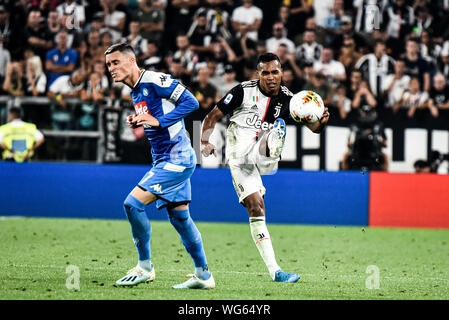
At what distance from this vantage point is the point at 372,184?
44.6 feet

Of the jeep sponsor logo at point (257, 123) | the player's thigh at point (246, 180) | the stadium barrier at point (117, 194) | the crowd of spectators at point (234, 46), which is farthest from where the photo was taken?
the crowd of spectators at point (234, 46)

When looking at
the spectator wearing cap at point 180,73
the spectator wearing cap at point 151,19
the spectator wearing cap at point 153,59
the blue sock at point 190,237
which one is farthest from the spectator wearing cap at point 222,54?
the blue sock at point 190,237

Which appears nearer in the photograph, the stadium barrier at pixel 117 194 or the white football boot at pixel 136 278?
the white football boot at pixel 136 278

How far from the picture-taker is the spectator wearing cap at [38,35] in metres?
16.0

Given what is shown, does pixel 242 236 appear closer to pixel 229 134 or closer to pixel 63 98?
pixel 229 134

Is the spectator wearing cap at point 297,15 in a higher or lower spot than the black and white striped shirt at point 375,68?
higher

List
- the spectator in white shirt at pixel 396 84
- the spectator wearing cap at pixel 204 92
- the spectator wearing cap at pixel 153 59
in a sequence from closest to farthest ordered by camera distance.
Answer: the spectator wearing cap at pixel 204 92, the spectator in white shirt at pixel 396 84, the spectator wearing cap at pixel 153 59

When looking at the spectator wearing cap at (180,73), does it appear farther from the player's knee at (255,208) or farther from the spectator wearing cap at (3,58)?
the player's knee at (255,208)

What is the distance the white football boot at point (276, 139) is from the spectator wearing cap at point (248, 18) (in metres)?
8.25

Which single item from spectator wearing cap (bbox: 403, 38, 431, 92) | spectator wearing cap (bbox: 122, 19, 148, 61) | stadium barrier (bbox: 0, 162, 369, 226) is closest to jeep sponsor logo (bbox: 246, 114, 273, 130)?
stadium barrier (bbox: 0, 162, 369, 226)

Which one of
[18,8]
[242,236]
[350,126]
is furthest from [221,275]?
[18,8]

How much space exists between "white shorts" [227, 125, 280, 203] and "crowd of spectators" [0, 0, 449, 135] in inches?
275

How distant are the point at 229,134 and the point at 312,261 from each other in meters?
2.29

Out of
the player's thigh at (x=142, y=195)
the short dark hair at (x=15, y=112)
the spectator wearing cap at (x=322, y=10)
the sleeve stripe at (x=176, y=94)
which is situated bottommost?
the player's thigh at (x=142, y=195)
